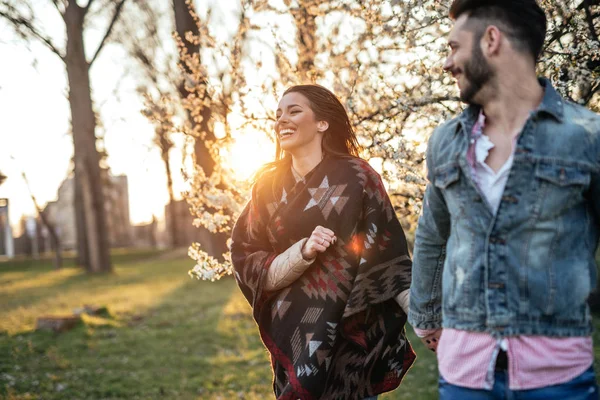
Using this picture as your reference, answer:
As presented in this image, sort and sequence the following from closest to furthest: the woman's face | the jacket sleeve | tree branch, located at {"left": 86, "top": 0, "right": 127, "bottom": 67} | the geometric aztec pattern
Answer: the jacket sleeve
the geometric aztec pattern
the woman's face
tree branch, located at {"left": 86, "top": 0, "right": 127, "bottom": 67}

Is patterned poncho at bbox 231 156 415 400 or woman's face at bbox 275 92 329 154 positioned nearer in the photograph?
patterned poncho at bbox 231 156 415 400

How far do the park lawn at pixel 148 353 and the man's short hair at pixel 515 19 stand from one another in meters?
5.25

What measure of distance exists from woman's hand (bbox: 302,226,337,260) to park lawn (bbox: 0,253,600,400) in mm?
3941

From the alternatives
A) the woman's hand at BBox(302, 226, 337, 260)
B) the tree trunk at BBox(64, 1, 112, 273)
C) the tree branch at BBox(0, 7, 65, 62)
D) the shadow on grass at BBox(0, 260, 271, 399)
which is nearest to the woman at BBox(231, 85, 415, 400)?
A: the woman's hand at BBox(302, 226, 337, 260)

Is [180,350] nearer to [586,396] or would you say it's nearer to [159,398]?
[159,398]

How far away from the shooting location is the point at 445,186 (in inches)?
87.2

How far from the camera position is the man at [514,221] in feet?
6.55

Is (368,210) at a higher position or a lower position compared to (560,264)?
higher

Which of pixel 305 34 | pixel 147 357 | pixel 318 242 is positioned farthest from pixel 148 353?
pixel 318 242

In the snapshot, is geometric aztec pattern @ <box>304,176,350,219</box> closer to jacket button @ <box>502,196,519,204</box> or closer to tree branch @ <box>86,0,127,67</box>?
jacket button @ <box>502,196,519,204</box>

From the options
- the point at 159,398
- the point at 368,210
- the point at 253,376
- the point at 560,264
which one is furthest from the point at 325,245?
the point at 253,376

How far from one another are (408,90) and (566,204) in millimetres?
3494

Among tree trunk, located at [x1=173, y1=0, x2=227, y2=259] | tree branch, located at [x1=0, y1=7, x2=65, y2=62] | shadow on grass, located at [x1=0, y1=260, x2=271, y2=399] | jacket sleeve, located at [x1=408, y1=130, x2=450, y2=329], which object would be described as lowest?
shadow on grass, located at [x1=0, y1=260, x2=271, y2=399]

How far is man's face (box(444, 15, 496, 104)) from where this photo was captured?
2141mm
